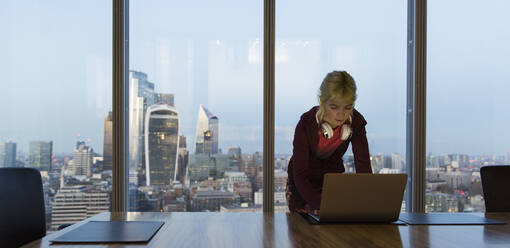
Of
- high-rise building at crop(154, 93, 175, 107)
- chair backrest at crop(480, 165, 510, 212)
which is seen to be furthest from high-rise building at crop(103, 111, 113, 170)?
chair backrest at crop(480, 165, 510, 212)

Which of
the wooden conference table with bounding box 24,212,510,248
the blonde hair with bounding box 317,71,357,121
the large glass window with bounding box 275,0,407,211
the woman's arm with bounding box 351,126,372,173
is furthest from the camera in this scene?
the large glass window with bounding box 275,0,407,211

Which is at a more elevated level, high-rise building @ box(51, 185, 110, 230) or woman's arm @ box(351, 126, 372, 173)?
woman's arm @ box(351, 126, 372, 173)

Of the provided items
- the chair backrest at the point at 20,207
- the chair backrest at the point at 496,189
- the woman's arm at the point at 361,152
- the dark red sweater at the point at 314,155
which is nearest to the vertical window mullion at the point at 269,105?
the dark red sweater at the point at 314,155

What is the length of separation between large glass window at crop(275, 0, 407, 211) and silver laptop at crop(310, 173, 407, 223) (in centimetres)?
215

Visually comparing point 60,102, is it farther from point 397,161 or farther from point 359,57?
point 397,161

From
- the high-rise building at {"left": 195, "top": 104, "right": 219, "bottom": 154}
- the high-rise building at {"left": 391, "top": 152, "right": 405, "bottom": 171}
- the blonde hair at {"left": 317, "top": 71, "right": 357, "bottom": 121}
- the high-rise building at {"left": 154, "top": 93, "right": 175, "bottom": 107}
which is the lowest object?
the high-rise building at {"left": 391, "top": 152, "right": 405, "bottom": 171}

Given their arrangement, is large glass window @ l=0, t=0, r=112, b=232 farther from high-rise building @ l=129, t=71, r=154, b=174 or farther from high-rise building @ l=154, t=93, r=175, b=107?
high-rise building @ l=154, t=93, r=175, b=107

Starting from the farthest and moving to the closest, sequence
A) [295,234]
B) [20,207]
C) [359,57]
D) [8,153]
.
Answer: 1. [359,57]
2. [8,153]
3. [20,207]
4. [295,234]

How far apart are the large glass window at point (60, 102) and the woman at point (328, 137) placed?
217 cm

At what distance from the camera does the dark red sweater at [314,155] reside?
2203 mm

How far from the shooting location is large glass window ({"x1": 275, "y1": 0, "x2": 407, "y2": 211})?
3852mm

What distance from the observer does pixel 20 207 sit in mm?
1672

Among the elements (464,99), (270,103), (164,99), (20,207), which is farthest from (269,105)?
(20,207)

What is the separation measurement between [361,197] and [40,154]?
124 inches
